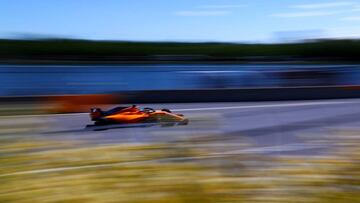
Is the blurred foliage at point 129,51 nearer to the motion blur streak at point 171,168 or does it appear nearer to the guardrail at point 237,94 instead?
the guardrail at point 237,94

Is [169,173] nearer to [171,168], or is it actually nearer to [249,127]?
[171,168]

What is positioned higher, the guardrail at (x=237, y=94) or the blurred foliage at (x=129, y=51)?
the blurred foliage at (x=129, y=51)

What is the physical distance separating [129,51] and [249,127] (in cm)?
2976

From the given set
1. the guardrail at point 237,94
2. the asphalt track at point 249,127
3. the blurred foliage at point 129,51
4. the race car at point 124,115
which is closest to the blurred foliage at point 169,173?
the asphalt track at point 249,127

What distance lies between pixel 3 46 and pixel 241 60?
14177 mm

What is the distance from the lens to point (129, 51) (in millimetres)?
44000

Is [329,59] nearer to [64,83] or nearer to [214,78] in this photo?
[214,78]

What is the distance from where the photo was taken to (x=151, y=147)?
421 centimetres

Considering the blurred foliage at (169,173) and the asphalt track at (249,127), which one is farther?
the asphalt track at (249,127)

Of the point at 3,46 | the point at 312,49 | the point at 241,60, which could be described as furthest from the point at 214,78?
the point at 3,46

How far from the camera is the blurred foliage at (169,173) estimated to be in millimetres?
3496

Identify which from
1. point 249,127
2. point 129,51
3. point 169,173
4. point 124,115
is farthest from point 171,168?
point 129,51

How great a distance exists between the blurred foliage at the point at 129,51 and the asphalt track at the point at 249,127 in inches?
569

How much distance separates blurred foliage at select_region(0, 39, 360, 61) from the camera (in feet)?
127
